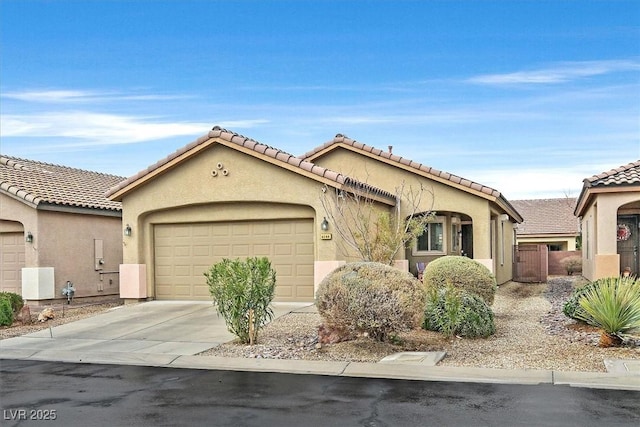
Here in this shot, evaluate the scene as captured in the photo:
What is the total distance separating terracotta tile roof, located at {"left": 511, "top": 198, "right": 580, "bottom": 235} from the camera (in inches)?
1634

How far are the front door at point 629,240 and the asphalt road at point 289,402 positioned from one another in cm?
1572

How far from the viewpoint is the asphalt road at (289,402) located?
730 cm

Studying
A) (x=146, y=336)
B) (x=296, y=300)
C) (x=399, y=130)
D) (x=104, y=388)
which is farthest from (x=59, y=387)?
(x=399, y=130)

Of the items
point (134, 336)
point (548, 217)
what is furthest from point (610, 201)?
point (548, 217)

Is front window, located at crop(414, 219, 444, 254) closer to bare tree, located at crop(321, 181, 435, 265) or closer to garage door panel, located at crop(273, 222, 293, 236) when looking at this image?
bare tree, located at crop(321, 181, 435, 265)

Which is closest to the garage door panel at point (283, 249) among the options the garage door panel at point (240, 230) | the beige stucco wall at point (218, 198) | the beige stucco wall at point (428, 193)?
the beige stucco wall at point (218, 198)

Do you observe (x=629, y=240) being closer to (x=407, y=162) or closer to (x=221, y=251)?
(x=407, y=162)

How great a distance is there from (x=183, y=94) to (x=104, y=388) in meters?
10.6

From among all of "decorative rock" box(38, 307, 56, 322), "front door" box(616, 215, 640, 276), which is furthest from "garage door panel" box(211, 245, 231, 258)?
Answer: "front door" box(616, 215, 640, 276)

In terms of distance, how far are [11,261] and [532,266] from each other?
21.5 meters

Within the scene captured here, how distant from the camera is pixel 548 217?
43812 mm

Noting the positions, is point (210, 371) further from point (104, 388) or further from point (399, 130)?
point (399, 130)

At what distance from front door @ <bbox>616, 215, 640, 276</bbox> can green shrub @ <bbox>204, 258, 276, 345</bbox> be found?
15.4 metres

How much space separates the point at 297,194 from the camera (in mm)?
17438
